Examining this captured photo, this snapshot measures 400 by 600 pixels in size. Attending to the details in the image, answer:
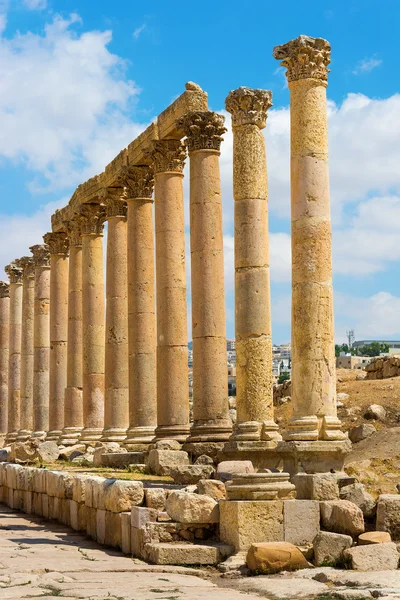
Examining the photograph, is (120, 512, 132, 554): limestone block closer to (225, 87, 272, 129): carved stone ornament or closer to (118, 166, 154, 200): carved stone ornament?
(225, 87, 272, 129): carved stone ornament

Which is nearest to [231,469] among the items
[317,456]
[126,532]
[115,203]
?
[317,456]

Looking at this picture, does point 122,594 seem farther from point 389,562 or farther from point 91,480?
point 91,480

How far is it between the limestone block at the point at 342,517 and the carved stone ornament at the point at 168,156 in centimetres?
1764

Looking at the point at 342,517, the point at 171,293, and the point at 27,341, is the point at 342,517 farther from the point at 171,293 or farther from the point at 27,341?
the point at 27,341

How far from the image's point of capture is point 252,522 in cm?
1555

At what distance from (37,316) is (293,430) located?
100ft

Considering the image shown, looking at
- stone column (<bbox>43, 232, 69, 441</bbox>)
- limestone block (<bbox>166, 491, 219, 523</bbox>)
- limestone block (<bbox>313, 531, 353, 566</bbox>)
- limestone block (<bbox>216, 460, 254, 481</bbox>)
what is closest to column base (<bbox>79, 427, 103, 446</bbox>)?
stone column (<bbox>43, 232, 69, 441</bbox>)

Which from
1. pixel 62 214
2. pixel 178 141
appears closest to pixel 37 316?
pixel 62 214

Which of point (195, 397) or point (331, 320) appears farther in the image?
point (195, 397)

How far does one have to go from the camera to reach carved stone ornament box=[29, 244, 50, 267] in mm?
49875

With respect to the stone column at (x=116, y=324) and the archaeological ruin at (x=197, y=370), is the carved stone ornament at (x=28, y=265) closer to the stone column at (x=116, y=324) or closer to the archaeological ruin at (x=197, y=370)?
the archaeological ruin at (x=197, y=370)

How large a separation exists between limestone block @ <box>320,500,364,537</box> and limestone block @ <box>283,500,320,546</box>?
0.16m

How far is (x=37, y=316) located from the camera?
1966 inches

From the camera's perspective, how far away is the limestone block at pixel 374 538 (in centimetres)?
1495
